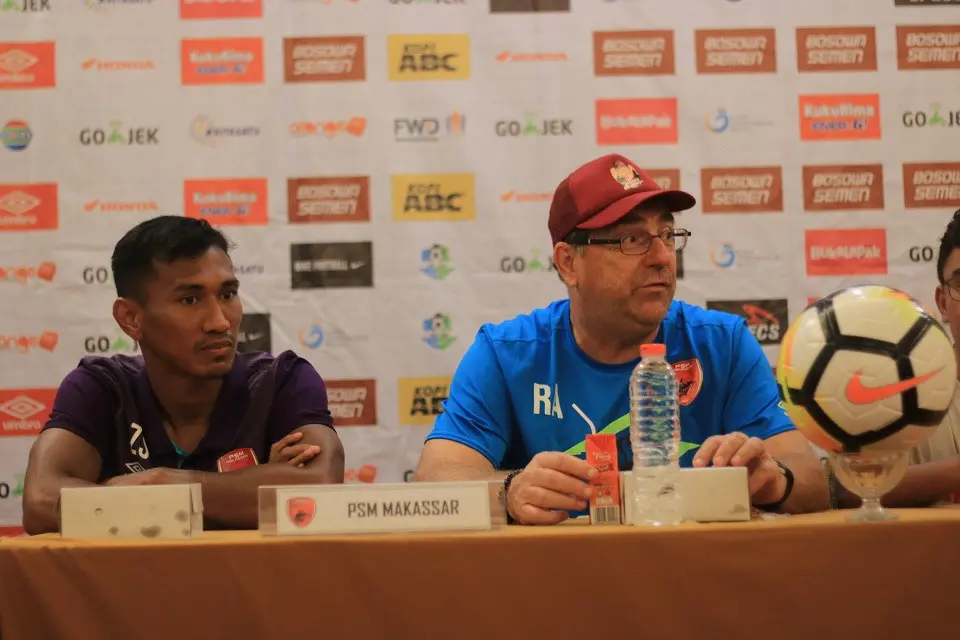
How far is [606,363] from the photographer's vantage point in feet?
7.13

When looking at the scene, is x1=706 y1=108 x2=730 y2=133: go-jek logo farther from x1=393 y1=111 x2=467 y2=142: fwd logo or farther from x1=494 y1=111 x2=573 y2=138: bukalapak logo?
x1=393 y1=111 x2=467 y2=142: fwd logo

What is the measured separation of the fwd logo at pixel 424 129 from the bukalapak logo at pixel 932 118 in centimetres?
156

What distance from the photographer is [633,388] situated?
1706 mm

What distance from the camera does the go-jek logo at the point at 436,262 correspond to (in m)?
3.29

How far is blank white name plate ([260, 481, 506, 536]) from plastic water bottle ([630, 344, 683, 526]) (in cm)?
23

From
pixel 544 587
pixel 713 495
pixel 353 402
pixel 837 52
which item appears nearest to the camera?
pixel 544 587

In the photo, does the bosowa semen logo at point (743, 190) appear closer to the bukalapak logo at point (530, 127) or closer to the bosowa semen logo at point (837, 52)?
the bosowa semen logo at point (837, 52)

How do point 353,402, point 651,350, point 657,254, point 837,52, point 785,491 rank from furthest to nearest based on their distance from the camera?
point 837,52
point 353,402
point 657,254
point 785,491
point 651,350

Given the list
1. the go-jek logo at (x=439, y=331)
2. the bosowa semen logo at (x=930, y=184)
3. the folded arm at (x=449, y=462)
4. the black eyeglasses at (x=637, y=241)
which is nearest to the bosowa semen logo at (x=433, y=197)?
the go-jek logo at (x=439, y=331)

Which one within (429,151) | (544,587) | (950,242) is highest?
(429,151)

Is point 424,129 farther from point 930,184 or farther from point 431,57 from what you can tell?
point 930,184

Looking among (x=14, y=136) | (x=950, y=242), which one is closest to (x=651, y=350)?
(x=950, y=242)

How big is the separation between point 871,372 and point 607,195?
0.99 metres

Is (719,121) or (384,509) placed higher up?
(719,121)
